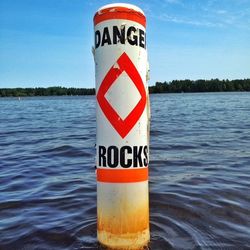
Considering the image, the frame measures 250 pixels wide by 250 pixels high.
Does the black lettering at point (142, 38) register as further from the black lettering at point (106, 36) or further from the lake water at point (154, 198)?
the lake water at point (154, 198)

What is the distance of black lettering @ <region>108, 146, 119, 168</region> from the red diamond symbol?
12 centimetres

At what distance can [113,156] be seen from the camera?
2.95 m

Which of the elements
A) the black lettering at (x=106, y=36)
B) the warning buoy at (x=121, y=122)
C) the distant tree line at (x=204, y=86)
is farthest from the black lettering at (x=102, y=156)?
the distant tree line at (x=204, y=86)

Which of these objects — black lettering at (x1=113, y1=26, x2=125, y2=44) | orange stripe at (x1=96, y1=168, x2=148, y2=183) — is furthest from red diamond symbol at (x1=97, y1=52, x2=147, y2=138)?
orange stripe at (x1=96, y1=168, x2=148, y2=183)

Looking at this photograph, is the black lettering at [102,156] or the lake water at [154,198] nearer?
the black lettering at [102,156]

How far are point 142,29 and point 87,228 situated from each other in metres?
2.38

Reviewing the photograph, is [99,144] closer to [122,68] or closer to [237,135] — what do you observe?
[122,68]

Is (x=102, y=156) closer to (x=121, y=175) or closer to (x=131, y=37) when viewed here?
(x=121, y=175)

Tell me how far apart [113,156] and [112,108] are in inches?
14.4

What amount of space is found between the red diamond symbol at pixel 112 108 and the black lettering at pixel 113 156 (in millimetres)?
121

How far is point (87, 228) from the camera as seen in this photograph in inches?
171

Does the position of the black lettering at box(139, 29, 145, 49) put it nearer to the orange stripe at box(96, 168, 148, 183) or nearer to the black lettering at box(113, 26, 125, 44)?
A: the black lettering at box(113, 26, 125, 44)

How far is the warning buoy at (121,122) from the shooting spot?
292 centimetres

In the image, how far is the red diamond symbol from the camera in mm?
2912
